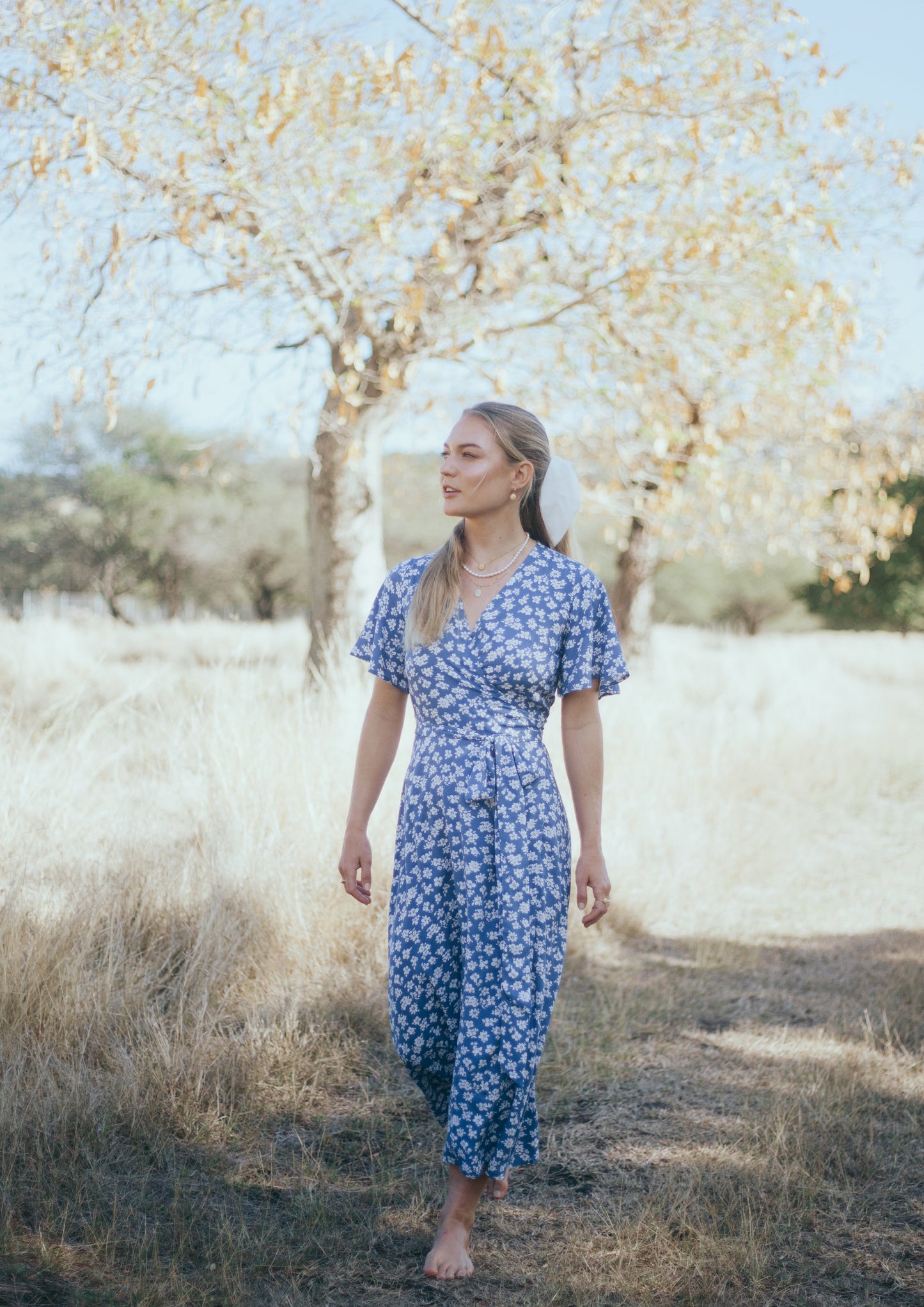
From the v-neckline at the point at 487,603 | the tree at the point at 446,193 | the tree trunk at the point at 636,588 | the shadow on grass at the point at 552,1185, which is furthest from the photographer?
the tree trunk at the point at 636,588

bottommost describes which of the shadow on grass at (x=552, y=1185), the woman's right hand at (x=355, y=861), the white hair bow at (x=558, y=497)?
the shadow on grass at (x=552, y=1185)

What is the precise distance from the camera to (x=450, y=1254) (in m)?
2.27

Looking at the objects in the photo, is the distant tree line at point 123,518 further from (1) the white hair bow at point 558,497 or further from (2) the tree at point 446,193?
(1) the white hair bow at point 558,497

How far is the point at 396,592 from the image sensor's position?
2.54 metres

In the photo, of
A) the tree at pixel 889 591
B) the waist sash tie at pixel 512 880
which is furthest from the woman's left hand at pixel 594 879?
the tree at pixel 889 591

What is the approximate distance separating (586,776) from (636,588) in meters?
10.4

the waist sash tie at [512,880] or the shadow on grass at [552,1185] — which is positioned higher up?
the waist sash tie at [512,880]

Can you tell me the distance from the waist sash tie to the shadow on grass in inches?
19.1

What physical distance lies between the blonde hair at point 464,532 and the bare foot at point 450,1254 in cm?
126

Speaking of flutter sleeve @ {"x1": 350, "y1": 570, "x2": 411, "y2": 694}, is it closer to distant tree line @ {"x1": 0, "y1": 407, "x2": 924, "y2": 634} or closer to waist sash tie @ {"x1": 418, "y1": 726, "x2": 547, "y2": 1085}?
waist sash tie @ {"x1": 418, "y1": 726, "x2": 547, "y2": 1085}

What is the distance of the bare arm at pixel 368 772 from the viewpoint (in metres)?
2.49

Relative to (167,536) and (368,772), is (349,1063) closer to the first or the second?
(368,772)

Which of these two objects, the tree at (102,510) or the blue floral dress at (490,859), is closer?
the blue floral dress at (490,859)

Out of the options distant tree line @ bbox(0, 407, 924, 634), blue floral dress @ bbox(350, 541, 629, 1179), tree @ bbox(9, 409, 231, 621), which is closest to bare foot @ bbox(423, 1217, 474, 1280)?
blue floral dress @ bbox(350, 541, 629, 1179)
